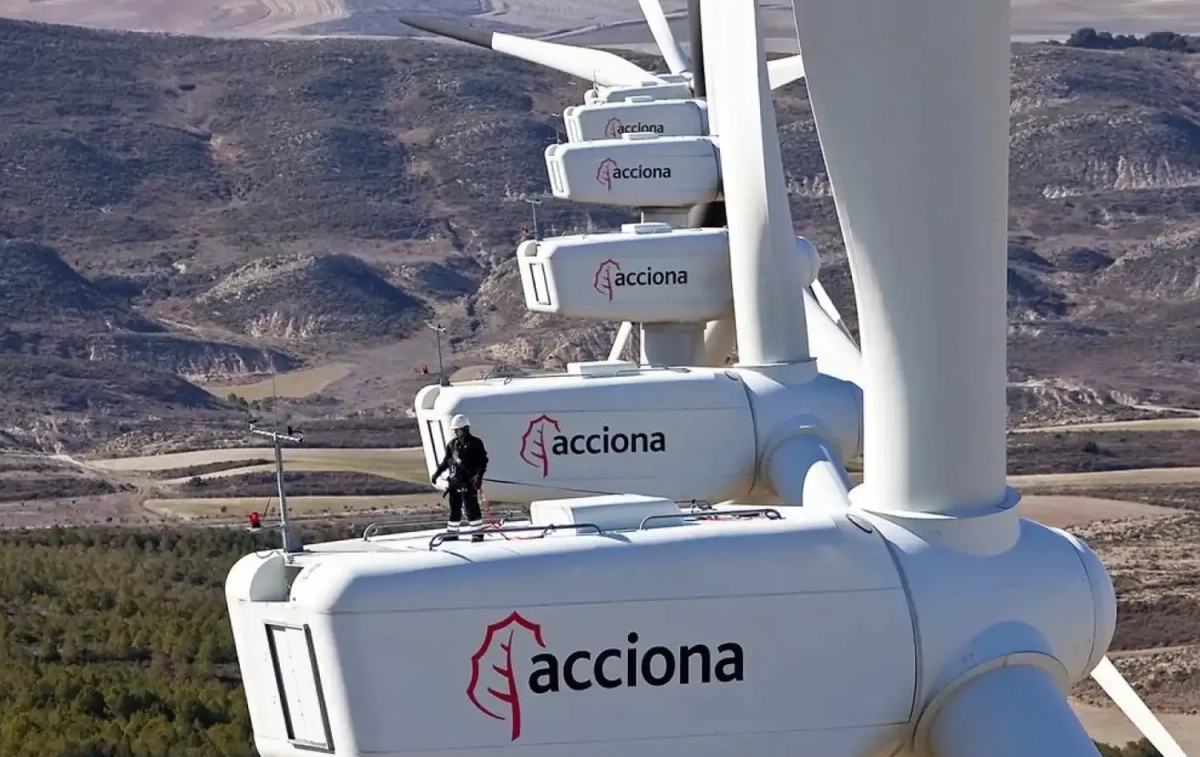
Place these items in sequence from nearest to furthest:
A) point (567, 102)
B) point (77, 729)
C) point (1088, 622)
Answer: point (1088, 622)
point (77, 729)
point (567, 102)

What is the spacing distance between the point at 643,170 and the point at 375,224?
132692 millimetres

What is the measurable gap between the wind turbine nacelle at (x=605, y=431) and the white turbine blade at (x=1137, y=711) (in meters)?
7.95

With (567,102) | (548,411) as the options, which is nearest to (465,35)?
(548,411)

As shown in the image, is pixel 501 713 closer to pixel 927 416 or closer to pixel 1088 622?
pixel 927 416

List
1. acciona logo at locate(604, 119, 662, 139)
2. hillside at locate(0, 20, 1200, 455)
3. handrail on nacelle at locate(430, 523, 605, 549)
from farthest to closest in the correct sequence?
hillside at locate(0, 20, 1200, 455)
acciona logo at locate(604, 119, 662, 139)
handrail on nacelle at locate(430, 523, 605, 549)

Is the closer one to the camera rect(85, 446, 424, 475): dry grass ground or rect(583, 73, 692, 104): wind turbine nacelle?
rect(583, 73, 692, 104): wind turbine nacelle

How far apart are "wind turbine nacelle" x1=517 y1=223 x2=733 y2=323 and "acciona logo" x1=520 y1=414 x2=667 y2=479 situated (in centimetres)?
805

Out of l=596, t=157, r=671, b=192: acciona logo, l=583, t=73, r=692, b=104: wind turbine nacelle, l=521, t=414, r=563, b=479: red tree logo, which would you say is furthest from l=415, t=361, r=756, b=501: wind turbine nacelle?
l=583, t=73, r=692, b=104: wind turbine nacelle

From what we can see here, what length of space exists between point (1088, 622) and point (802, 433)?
374 inches

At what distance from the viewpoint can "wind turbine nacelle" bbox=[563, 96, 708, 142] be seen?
39.9 meters

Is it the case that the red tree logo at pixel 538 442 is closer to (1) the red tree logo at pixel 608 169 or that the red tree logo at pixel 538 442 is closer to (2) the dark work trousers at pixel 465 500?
(2) the dark work trousers at pixel 465 500

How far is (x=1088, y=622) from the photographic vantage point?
56.1ft

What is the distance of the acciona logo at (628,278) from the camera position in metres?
34.0

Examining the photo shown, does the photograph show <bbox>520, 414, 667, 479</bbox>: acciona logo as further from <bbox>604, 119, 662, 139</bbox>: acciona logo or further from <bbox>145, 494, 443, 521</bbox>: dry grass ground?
<bbox>145, 494, 443, 521</bbox>: dry grass ground
